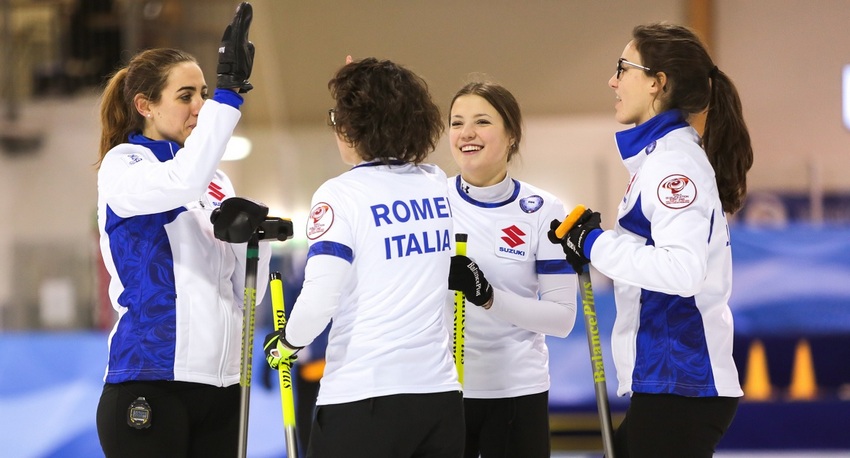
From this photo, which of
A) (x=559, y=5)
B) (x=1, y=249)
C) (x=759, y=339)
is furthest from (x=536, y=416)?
(x=1, y=249)

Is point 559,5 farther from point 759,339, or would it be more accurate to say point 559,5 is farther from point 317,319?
point 317,319

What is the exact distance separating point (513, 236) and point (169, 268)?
0.90 meters

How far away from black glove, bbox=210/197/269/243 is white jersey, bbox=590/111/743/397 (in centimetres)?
77

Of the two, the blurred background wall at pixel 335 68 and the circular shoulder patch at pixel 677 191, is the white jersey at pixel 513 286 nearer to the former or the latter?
the circular shoulder patch at pixel 677 191

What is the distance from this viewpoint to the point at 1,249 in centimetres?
744

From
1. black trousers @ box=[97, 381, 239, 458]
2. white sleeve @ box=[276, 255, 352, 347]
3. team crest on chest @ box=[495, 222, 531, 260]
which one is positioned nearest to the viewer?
white sleeve @ box=[276, 255, 352, 347]

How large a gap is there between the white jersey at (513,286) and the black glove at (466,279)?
0.18m

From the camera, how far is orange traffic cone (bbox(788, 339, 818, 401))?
561cm

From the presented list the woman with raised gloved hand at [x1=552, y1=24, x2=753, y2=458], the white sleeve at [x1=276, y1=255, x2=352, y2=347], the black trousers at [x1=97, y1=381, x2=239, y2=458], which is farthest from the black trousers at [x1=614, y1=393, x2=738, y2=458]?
the black trousers at [x1=97, y1=381, x2=239, y2=458]

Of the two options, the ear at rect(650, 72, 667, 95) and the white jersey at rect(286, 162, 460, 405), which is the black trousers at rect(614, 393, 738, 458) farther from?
the ear at rect(650, 72, 667, 95)

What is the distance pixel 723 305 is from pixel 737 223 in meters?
4.25

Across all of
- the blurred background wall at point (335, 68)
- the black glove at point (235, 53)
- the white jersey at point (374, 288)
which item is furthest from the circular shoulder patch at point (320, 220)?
the blurred background wall at point (335, 68)

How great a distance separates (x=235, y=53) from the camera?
2.12 metres

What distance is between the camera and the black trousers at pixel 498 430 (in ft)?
8.05
